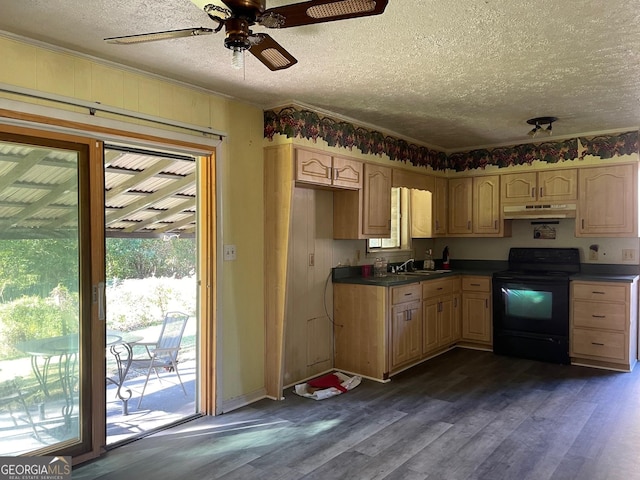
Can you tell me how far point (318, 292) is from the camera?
437cm

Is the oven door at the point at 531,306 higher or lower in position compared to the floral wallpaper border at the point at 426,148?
lower

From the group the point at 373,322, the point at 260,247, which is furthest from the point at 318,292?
the point at 260,247

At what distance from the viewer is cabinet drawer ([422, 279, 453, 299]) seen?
188 inches

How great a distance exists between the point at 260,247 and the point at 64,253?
1491 mm

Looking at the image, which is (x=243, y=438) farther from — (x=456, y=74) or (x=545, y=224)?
(x=545, y=224)

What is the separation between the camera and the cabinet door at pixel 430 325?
15.7 feet

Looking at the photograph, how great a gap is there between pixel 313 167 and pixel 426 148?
7.03 ft

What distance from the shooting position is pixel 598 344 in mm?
4555

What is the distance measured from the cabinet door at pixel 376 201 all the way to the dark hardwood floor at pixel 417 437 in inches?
58.6

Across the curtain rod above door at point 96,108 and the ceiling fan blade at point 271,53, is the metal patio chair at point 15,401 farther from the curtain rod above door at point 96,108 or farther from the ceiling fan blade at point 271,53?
the ceiling fan blade at point 271,53

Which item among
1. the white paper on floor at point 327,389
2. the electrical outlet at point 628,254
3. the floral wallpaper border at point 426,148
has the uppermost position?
the floral wallpaper border at point 426,148

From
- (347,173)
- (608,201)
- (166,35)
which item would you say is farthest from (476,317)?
(166,35)

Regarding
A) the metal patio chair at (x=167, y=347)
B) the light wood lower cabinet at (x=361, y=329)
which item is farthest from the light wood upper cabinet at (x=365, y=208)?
the metal patio chair at (x=167, y=347)

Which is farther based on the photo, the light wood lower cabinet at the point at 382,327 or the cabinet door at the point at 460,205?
the cabinet door at the point at 460,205
